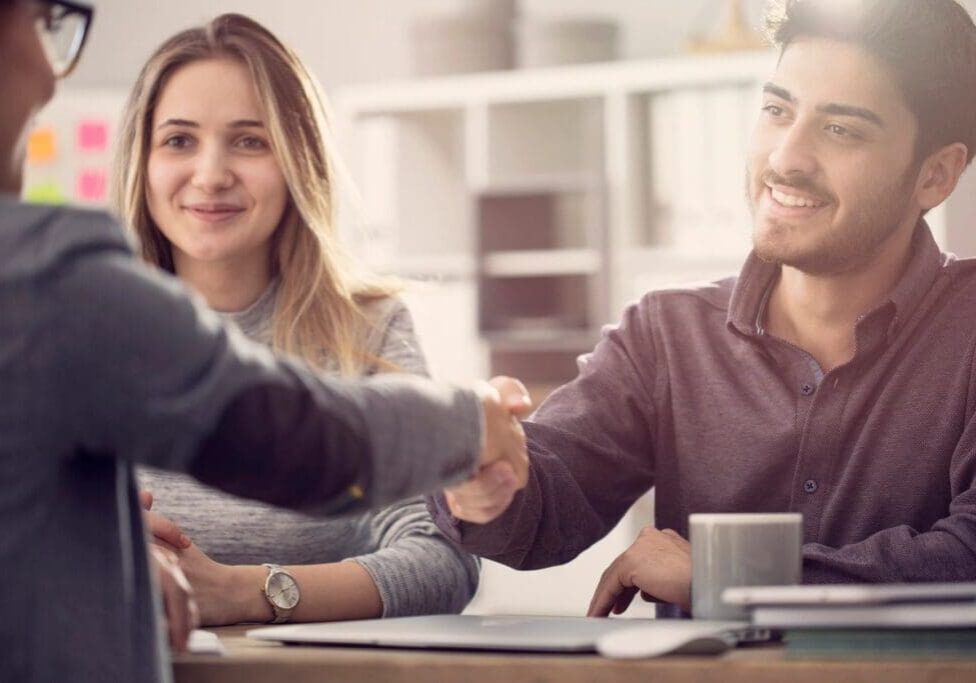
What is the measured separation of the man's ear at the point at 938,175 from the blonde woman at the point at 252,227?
65cm

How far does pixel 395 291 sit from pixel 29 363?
121cm

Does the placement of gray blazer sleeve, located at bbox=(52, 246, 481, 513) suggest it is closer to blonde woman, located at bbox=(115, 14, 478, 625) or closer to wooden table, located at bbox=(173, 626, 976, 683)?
wooden table, located at bbox=(173, 626, 976, 683)

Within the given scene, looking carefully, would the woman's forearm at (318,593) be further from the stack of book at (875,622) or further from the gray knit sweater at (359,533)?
the stack of book at (875,622)

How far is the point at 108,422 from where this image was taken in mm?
806

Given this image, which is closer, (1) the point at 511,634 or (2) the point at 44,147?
(1) the point at 511,634

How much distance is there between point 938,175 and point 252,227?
2.81 ft

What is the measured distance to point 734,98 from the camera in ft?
16.0

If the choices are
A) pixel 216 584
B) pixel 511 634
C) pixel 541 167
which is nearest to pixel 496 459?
pixel 511 634

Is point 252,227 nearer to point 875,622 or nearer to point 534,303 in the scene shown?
point 875,622

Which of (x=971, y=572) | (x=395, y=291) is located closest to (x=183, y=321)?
(x=971, y=572)

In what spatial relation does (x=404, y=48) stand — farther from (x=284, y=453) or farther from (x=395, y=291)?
(x=284, y=453)

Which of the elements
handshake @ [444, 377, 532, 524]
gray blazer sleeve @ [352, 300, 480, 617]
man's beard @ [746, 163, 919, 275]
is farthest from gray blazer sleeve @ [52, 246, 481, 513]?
man's beard @ [746, 163, 919, 275]

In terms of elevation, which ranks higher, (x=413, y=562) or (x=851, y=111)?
(x=851, y=111)

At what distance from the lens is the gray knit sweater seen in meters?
1.64
